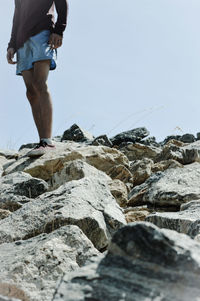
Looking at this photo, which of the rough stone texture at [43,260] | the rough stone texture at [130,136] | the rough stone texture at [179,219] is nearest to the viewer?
the rough stone texture at [43,260]

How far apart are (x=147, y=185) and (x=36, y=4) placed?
3.65 metres

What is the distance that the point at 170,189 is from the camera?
3965 mm

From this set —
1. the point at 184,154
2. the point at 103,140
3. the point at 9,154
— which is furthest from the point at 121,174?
the point at 9,154

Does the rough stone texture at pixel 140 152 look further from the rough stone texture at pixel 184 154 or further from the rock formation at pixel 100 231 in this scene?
the rough stone texture at pixel 184 154

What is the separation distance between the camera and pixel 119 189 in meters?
4.33

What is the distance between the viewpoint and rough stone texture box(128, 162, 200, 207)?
386 cm

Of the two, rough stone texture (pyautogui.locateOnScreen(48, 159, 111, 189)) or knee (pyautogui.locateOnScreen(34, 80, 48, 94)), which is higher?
knee (pyautogui.locateOnScreen(34, 80, 48, 94))

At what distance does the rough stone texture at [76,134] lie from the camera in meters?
9.77

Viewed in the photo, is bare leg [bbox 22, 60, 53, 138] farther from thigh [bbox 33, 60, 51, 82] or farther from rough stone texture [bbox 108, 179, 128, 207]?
rough stone texture [bbox 108, 179, 128, 207]

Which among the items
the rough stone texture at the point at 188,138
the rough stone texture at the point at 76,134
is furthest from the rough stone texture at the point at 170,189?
the rough stone texture at the point at 188,138

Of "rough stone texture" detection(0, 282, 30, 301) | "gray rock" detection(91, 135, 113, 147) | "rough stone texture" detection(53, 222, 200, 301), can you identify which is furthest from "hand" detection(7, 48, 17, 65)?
"rough stone texture" detection(53, 222, 200, 301)

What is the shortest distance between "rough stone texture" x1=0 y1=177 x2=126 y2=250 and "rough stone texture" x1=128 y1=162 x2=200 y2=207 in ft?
2.24

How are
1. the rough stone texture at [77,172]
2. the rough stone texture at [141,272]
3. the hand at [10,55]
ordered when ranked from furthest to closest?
the hand at [10,55] < the rough stone texture at [77,172] < the rough stone texture at [141,272]

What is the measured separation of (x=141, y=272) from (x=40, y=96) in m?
5.26
